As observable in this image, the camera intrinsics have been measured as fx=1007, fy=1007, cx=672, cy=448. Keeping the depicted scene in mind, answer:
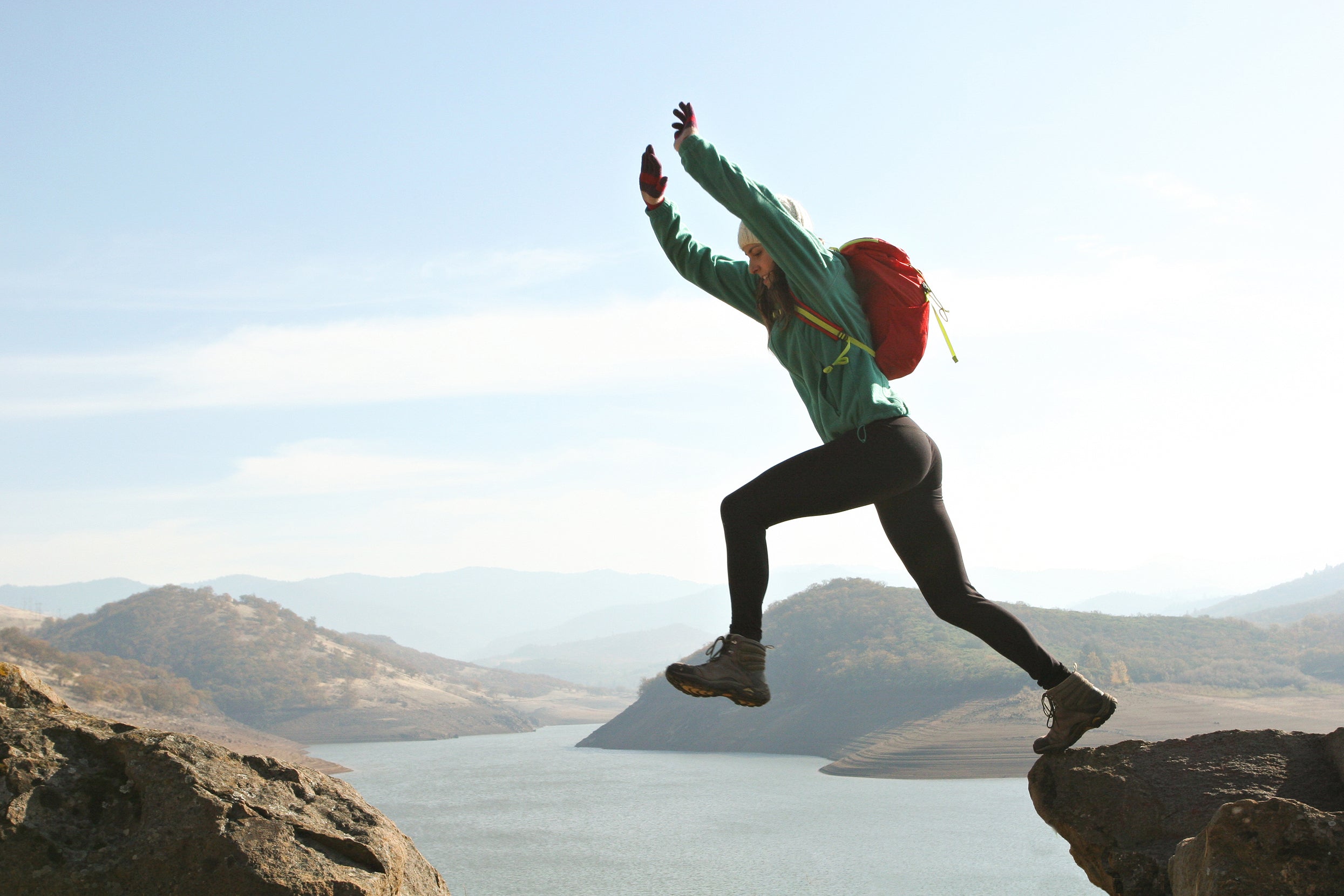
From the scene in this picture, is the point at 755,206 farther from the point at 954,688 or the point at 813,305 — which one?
the point at 954,688

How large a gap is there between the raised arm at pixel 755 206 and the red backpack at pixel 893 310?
5.1 inches

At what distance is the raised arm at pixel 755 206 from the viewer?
271 centimetres

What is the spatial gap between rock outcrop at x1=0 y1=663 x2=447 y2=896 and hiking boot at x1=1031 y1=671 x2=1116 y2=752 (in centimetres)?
203

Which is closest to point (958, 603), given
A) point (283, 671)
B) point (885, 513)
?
point (885, 513)

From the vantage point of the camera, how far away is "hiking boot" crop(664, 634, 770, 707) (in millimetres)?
2764

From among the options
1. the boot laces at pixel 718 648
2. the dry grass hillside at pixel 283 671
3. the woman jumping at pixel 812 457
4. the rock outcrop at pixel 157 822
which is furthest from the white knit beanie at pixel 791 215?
the dry grass hillside at pixel 283 671

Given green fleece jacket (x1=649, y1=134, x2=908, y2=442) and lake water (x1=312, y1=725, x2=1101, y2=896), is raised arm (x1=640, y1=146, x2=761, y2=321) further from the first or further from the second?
lake water (x1=312, y1=725, x2=1101, y2=896)

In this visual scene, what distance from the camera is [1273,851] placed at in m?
2.04

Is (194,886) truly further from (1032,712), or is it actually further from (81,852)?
(1032,712)

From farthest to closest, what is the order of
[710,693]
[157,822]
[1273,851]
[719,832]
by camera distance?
[719,832] < [710,693] < [157,822] < [1273,851]

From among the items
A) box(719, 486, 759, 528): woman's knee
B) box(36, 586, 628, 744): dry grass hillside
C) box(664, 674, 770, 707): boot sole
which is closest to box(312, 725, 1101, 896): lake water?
box(664, 674, 770, 707): boot sole

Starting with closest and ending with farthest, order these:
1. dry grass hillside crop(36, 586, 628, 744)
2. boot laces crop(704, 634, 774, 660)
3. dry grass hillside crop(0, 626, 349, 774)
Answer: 1. boot laces crop(704, 634, 774, 660)
2. dry grass hillside crop(0, 626, 349, 774)
3. dry grass hillside crop(36, 586, 628, 744)

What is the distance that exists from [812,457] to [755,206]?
27.7 inches

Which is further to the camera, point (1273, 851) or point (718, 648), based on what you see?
point (718, 648)
